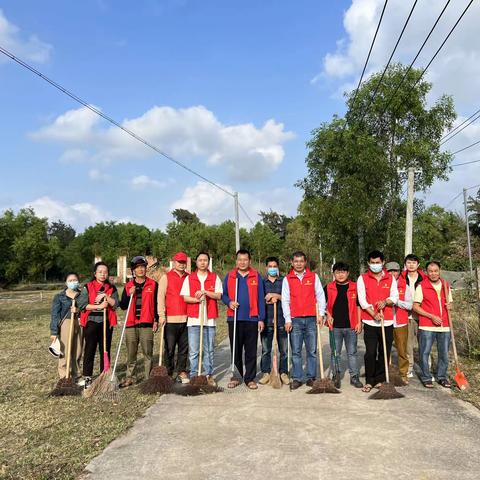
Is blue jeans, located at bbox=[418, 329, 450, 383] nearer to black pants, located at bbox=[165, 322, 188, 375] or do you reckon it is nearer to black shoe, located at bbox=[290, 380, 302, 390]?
black shoe, located at bbox=[290, 380, 302, 390]

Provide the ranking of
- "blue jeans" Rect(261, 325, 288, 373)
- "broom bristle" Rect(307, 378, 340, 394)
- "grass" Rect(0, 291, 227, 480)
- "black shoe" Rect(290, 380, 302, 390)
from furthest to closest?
"blue jeans" Rect(261, 325, 288, 373) < "black shoe" Rect(290, 380, 302, 390) < "broom bristle" Rect(307, 378, 340, 394) < "grass" Rect(0, 291, 227, 480)

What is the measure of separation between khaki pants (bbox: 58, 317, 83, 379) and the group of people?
0.01m

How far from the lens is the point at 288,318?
21.8 ft

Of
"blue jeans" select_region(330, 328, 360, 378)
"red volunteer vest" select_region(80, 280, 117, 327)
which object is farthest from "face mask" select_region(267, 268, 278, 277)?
"red volunteer vest" select_region(80, 280, 117, 327)

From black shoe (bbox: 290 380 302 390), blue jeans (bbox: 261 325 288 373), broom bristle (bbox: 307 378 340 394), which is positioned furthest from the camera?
blue jeans (bbox: 261 325 288 373)

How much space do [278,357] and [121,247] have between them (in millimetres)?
50973

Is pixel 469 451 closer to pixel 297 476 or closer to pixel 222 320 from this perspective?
pixel 297 476

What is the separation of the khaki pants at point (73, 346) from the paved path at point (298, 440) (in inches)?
63.2

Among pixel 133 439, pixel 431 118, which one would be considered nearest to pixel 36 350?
pixel 133 439

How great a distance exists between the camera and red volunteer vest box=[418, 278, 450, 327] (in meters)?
6.71

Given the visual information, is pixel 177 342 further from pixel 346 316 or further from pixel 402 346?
pixel 402 346

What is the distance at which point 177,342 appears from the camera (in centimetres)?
714

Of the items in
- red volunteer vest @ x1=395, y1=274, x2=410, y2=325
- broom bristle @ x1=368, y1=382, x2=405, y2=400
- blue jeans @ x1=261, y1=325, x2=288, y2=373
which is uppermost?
red volunteer vest @ x1=395, y1=274, x2=410, y2=325

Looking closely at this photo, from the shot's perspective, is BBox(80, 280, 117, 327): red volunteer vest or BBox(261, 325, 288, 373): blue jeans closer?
BBox(80, 280, 117, 327): red volunteer vest
